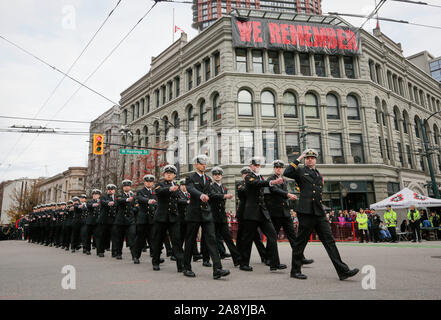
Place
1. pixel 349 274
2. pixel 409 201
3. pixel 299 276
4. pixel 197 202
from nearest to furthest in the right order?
pixel 349 274, pixel 299 276, pixel 197 202, pixel 409 201

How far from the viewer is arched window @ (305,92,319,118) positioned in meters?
29.4

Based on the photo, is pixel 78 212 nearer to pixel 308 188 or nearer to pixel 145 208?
pixel 145 208

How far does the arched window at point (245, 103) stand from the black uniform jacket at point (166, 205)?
2117 centimetres

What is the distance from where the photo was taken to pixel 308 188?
606 cm

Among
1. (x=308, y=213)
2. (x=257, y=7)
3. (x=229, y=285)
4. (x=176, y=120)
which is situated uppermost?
(x=257, y=7)

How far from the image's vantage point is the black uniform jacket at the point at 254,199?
6.98 meters

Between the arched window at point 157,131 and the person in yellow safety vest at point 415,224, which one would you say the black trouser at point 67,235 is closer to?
the person in yellow safety vest at point 415,224

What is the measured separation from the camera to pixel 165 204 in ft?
25.2

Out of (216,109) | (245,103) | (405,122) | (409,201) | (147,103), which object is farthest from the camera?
(147,103)

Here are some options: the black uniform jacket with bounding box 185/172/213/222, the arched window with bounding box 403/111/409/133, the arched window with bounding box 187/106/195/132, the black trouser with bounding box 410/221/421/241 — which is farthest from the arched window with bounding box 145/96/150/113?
the black uniform jacket with bounding box 185/172/213/222

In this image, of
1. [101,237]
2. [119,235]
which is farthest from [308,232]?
[101,237]

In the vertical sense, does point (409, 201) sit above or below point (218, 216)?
above

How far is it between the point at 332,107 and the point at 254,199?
996 inches
